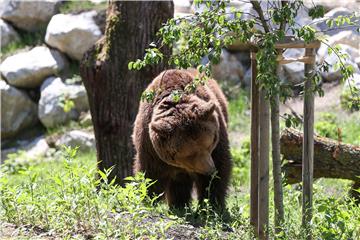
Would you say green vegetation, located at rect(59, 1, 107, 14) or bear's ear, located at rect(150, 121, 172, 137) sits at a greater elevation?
green vegetation, located at rect(59, 1, 107, 14)

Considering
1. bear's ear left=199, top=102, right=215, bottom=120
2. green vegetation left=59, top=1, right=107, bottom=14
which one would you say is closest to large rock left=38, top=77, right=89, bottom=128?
green vegetation left=59, top=1, right=107, bottom=14

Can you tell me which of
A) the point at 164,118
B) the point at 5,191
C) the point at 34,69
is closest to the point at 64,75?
the point at 34,69

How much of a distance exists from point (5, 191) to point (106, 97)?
3112mm

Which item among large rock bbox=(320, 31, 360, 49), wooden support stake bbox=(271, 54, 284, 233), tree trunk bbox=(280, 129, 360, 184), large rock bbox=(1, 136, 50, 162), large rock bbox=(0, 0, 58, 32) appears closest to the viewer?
wooden support stake bbox=(271, 54, 284, 233)

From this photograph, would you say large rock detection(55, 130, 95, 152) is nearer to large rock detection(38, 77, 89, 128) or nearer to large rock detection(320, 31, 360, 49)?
large rock detection(38, 77, 89, 128)

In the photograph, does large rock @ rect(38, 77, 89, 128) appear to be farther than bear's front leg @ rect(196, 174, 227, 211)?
Yes

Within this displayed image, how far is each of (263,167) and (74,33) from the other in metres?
10.8

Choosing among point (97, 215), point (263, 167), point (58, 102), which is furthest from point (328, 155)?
point (58, 102)

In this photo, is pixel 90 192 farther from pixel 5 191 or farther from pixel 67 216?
pixel 5 191

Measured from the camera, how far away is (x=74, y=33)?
567 inches

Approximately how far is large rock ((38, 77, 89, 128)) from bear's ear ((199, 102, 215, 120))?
28.4 ft

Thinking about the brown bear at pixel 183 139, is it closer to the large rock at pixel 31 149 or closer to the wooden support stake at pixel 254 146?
the wooden support stake at pixel 254 146

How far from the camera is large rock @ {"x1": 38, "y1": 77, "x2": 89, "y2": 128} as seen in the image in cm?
1406

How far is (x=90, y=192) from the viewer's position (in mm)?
4273
